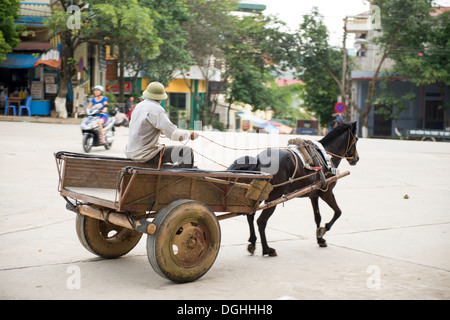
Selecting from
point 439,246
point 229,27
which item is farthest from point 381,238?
point 229,27

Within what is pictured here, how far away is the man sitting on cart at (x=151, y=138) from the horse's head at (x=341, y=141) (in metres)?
2.45

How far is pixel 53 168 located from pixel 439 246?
8490 millimetres

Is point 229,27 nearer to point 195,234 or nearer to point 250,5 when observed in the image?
point 250,5

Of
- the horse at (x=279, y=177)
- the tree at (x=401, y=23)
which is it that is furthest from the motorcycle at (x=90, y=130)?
the tree at (x=401, y=23)

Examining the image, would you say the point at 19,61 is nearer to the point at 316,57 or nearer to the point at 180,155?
the point at 316,57

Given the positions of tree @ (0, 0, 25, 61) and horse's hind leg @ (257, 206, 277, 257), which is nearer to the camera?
horse's hind leg @ (257, 206, 277, 257)

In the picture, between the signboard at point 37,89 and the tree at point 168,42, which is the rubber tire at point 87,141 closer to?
the signboard at point 37,89

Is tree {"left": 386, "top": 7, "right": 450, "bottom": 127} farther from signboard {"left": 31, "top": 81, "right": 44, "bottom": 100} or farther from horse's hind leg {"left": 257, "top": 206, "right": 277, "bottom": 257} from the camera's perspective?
horse's hind leg {"left": 257, "top": 206, "right": 277, "bottom": 257}

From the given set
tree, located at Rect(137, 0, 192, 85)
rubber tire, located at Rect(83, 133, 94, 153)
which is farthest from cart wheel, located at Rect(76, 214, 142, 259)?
tree, located at Rect(137, 0, 192, 85)

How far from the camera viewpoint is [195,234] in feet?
17.3

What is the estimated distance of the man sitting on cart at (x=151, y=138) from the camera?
588cm

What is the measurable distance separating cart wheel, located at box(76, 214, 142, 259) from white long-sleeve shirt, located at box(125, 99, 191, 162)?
30.5 inches

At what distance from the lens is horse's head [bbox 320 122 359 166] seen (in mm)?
7754

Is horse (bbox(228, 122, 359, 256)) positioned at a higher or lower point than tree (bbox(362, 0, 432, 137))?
lower
